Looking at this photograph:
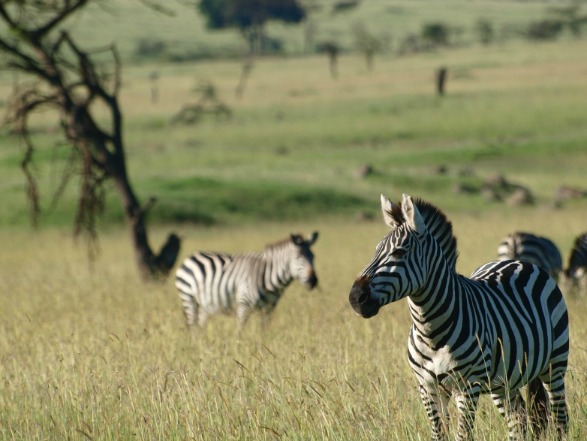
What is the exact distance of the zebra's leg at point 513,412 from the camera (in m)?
6.62

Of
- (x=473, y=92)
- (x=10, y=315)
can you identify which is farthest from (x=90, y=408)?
(x=473, y=92)

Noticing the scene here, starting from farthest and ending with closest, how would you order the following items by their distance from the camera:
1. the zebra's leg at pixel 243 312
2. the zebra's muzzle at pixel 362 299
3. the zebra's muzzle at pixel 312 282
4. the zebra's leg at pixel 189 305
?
1. the zebra's leg at pixel 189 305
2. the zebra's leg at pixel 243 312
3. the zebra's muzzle at pixel 312 282
4. the zebra's muzzle at pixel 362 299

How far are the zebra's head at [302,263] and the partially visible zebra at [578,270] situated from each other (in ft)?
12.6

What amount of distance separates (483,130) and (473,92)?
518 inches

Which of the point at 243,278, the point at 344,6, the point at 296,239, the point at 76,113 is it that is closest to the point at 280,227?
the point at 76,113

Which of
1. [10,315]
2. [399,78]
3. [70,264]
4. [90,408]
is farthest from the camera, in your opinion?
[399,78]

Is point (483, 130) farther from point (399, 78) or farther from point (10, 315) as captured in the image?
point (10, 315)

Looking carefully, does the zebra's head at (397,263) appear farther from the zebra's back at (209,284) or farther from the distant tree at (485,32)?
the distant tree at (485,32)

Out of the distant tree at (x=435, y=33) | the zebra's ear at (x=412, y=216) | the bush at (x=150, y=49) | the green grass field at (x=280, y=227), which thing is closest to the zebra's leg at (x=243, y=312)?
the green grass field at (x=280, y=227)

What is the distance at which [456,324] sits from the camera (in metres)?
6.31

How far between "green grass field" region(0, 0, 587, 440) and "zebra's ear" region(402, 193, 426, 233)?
1.30 m

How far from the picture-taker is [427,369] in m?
6.31

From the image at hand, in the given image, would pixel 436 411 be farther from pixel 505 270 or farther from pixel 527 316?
pixel 505 270

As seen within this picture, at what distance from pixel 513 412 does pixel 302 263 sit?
6484 mm
